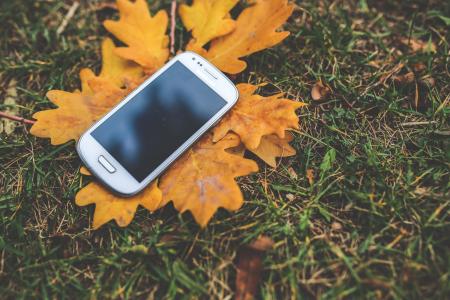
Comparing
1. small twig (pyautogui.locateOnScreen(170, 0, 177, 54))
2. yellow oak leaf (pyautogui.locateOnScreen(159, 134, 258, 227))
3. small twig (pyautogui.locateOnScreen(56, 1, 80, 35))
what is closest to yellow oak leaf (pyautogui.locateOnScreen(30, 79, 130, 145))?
small twig (pyautogui.locateOnScreen(170, 0, 177, 54))

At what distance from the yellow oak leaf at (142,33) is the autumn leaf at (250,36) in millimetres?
185

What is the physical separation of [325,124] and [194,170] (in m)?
0.72

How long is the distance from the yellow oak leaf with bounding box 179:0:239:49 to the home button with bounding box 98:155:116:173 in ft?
2.35

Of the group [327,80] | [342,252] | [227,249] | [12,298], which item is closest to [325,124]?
[327,80]

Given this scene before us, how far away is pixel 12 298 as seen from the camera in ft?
6.31

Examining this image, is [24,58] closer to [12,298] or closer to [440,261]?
[12,298]

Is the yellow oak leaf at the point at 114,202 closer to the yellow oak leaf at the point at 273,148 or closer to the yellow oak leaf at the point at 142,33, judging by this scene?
the yellow oak leaf at the point at 273,148

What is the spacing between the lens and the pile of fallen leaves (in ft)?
6.32

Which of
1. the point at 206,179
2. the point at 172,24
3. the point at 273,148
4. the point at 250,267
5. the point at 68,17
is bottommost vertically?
the point at 250,267

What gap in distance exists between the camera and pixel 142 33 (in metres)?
2.29

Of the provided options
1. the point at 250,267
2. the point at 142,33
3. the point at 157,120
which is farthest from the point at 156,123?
the point at 250,267

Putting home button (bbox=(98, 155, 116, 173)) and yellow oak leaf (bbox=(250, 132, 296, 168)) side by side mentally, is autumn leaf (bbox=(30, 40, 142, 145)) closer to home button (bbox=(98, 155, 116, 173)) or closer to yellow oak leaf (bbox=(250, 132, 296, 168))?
home button (bbox=(98, 155, 116, 173))

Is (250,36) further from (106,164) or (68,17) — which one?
(68,17)

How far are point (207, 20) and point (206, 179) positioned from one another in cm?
86
